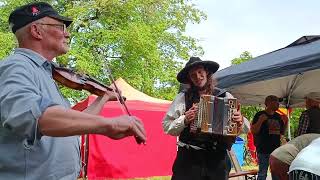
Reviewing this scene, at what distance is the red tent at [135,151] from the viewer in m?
10.9

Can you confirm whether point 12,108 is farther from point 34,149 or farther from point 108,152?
point 108,152

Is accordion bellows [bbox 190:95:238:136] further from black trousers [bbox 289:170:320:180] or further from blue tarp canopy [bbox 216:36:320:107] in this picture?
blue tarp canopy [bbox 216:36:320:107]

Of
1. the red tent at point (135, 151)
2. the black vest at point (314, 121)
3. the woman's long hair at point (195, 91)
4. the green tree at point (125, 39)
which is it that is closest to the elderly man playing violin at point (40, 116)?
the woman's long hair at point (195, 91)

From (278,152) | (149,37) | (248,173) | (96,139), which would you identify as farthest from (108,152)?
(149,37)

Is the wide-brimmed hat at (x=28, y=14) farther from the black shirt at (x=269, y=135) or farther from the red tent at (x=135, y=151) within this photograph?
the red tent at (x=135, y=151)

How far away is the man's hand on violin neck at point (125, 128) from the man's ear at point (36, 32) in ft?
2.26

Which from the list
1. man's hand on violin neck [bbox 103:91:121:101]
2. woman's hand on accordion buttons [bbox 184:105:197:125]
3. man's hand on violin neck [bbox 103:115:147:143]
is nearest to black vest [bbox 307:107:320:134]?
woman's hand on accordion buttons [bbox 184:105:197:125]

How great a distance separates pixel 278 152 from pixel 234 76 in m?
1.66

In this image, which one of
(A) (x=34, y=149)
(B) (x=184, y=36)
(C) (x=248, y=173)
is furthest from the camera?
(B) (x=184, y=36)

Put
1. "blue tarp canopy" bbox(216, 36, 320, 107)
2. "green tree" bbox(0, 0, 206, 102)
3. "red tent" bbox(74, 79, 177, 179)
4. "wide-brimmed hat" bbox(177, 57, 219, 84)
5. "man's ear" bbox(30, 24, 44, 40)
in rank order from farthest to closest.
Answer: "green tree" bbox(0, 0, 206, 102), "red tent" bbox(74, 79, 177, 179), "blue tarp canopy" bbox(216, 36, 320, 107), "wide-brimmed hat" bbox(177, 57, 219, 84), "man's ear" bbox(30, 24, 44, 40)

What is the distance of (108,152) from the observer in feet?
36.5

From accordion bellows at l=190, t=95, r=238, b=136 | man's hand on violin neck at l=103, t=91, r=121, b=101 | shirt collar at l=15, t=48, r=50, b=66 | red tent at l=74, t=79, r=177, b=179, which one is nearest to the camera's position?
shirt collar at l=15, t=48, r=50, b=66

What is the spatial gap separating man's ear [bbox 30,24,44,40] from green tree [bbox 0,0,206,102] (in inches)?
588

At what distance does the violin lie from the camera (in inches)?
82.9
